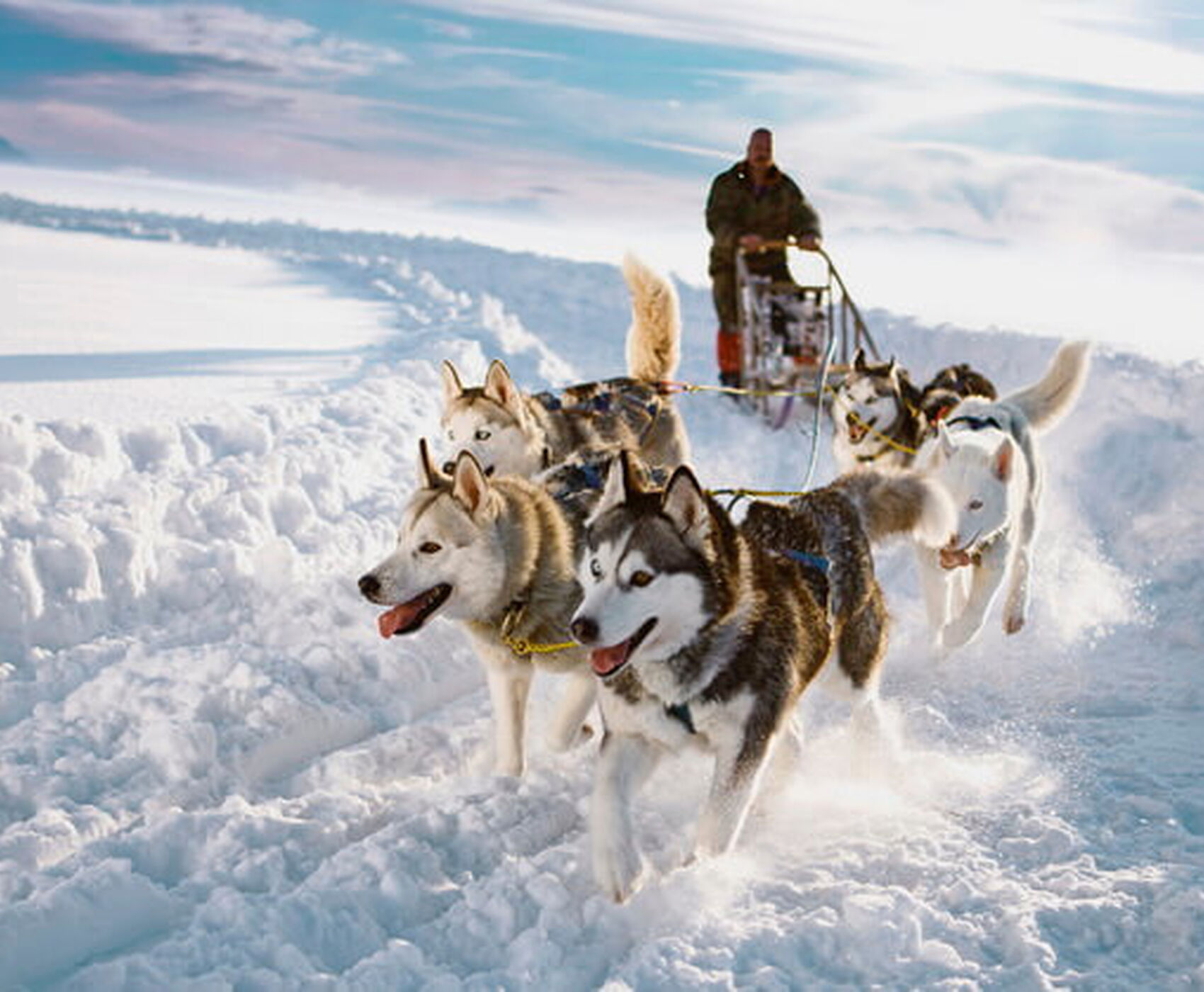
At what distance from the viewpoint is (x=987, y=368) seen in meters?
10.6

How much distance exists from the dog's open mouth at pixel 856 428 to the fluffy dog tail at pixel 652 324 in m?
0.87

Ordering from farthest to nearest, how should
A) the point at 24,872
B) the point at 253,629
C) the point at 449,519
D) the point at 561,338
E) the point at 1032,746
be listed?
1. the point at 561,338
2. the point at 253,629
3. the point at 1032,746
4. the point at 449,519
5. the point at 24,872

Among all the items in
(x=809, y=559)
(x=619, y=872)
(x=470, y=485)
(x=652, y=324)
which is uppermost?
(x=652, y=324)

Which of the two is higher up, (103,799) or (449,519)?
(449,519)

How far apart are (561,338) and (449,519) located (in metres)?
8.72

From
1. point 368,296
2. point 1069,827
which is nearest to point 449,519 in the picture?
point 1069,827

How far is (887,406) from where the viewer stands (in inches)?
228

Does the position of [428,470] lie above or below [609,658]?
above

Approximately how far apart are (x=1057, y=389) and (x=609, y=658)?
3540mm

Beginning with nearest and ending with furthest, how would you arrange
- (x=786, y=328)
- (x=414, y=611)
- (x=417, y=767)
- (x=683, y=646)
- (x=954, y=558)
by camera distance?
1. (x=683, y=646)
2. (x=414, y=611)
3. (x=417, y=767)
4. (x=954, y=558)
5. (x=786, y=328)

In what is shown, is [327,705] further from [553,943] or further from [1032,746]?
[1032,746]

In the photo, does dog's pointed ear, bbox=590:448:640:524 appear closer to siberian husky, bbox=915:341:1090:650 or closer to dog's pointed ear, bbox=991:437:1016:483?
siberian husky, bbox=915:341:1090:650

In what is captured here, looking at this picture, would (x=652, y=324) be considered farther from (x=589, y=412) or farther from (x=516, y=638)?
(x=516, y=638)

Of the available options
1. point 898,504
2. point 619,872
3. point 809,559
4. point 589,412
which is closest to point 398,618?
point 619,872
